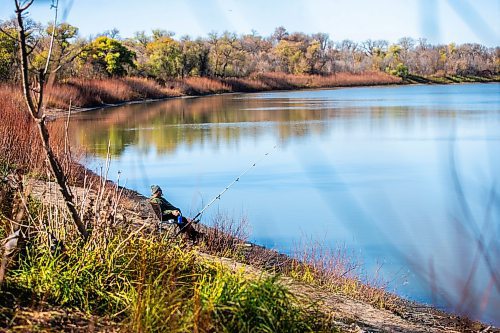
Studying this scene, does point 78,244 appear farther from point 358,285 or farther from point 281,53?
point 281,53

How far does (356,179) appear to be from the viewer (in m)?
11.7

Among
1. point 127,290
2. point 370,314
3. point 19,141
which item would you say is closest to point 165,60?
point 19,141

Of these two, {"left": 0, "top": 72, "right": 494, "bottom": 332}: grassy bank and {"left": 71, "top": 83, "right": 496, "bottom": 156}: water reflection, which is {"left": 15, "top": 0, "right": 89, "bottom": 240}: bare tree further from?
{"left": 71, "top": 83, "right": 496, "bottom": 156}: water reflection

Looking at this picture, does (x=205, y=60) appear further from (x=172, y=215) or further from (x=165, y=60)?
(x=172, y=215)

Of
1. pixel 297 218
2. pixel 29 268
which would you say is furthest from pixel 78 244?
pixel 297 218

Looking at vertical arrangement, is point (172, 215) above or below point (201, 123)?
below

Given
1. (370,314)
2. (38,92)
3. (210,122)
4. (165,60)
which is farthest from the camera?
(165,60)

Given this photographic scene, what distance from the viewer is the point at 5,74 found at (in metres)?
21.8

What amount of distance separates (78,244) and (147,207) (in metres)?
4.98

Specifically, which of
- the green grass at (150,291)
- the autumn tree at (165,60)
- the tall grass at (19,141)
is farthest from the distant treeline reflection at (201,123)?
the autumn tree at (165,60)

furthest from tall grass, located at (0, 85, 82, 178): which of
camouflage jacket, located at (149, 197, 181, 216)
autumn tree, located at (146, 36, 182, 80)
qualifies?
autumn tree, located at (146, 36, 182, 80)

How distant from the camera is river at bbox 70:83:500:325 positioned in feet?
12.5

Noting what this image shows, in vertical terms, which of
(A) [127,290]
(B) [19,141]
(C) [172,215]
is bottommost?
(C) [172,215]

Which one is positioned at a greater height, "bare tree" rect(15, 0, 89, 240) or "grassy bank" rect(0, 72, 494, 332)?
"bare tree" rect(15, 0, 89, 240)
